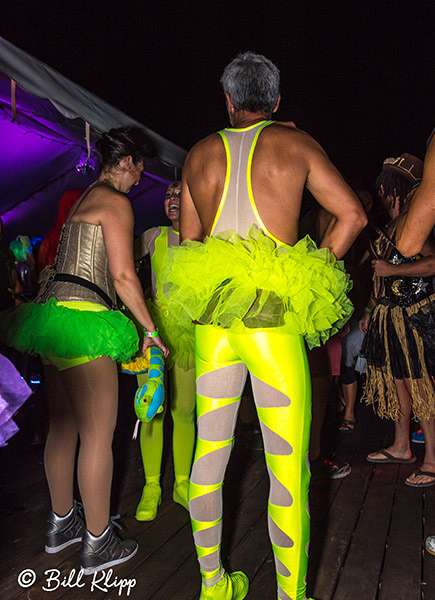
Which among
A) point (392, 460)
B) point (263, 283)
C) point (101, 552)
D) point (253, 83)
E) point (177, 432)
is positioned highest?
point (253, 83)

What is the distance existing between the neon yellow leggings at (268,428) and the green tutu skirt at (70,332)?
506mm

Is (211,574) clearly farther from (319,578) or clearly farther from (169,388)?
(169,388)

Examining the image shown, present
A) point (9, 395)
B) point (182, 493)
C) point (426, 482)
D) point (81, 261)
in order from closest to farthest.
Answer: point (9, 395) → point (81, 261) → point (182, 493) → point (426, 482)

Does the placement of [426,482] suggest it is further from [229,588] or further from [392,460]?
[229,588]

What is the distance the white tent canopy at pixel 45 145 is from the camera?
8.73 feet

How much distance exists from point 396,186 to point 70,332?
243cm

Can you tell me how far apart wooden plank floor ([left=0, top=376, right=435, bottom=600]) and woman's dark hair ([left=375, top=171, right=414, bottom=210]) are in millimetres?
1853

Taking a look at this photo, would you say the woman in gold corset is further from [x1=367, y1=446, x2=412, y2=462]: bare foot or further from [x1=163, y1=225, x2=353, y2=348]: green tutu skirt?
[x1=367, y1=446, x2=412, y2=462]: bare foot

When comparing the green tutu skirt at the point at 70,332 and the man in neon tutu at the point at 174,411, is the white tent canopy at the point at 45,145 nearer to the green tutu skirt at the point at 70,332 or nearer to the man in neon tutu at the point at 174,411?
the man in neon tutu at the point at 174,411

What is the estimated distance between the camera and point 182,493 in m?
2.62

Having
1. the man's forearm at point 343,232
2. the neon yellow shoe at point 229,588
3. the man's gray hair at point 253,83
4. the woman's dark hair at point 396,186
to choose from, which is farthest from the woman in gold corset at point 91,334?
the woman's dark hair at point 396,186

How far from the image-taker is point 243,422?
3.85m

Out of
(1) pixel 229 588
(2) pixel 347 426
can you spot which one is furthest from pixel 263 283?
(2) pixel 347 426

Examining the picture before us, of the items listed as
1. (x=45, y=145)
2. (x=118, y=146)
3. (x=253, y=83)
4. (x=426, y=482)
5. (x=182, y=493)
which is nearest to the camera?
(x=253, y=83)
